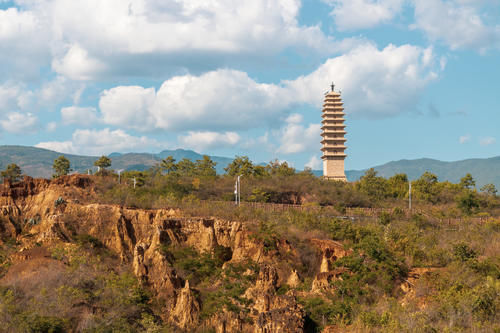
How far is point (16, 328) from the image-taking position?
68.2 ft

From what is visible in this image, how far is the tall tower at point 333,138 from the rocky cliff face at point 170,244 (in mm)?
50258

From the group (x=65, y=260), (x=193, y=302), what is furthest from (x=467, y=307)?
(x=65, y=260)

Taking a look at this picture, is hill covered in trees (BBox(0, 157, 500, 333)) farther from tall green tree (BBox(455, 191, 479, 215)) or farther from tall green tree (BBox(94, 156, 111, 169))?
tall green tree (BBox(94, 156, 111, 169))

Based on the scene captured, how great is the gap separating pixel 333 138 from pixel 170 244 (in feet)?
182

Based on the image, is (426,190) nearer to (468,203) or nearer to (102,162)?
(468,203)

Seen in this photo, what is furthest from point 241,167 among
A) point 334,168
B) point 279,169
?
point 334,168

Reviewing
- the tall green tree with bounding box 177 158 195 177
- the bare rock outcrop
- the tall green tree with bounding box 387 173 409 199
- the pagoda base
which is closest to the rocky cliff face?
the bare rock outcrop

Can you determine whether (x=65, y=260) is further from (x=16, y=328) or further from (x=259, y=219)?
(x=259, y=219)

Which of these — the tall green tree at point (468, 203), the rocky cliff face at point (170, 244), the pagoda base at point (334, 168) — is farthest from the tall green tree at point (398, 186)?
the rocky cliff face at point (170, 244)

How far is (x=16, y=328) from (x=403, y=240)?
20842 mm

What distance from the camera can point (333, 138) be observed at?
273 feet

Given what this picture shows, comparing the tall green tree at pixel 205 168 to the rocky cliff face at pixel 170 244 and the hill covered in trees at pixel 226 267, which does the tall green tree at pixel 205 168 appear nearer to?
the hill covered in trees at pixel 226 267

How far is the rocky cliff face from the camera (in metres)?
25.8

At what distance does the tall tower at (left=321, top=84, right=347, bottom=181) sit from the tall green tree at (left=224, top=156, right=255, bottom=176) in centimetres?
2181
